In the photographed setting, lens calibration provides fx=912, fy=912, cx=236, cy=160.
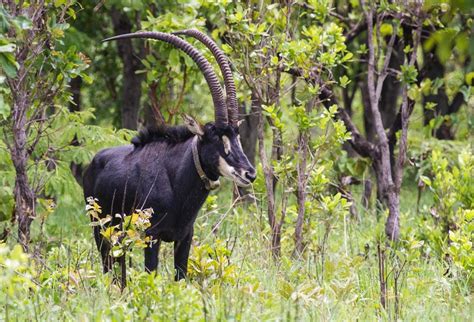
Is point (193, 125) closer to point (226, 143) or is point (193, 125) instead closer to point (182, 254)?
point (226, 143)

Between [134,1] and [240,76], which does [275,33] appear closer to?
[240,76]

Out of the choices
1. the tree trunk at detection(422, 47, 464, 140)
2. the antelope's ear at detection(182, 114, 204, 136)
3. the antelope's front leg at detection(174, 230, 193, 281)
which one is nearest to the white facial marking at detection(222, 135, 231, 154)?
the antelope's ear at detection(182, 114, 204, 136)

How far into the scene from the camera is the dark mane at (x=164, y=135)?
7766 mm

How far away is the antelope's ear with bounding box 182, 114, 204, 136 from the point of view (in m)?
7.36

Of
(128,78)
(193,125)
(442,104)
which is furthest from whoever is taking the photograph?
(442,104)

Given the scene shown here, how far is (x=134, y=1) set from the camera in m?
10.5

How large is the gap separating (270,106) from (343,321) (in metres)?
2.84

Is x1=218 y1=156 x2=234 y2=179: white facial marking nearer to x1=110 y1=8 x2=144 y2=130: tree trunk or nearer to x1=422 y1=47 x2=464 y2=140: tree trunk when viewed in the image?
x1=110 y1=8 x2=144 y2=130: tree trunk

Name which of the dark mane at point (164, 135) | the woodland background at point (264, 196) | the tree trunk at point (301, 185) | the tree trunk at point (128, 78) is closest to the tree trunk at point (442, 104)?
the woodland background at point (264, 196)

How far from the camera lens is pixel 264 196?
9180mm

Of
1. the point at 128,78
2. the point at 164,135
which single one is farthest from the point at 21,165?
the point at 128,78

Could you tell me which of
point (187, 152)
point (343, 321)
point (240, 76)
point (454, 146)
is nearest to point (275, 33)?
point (240, 76)

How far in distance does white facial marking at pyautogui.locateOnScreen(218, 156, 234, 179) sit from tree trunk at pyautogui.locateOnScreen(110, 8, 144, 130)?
18.9 ft

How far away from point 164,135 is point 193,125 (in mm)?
495
